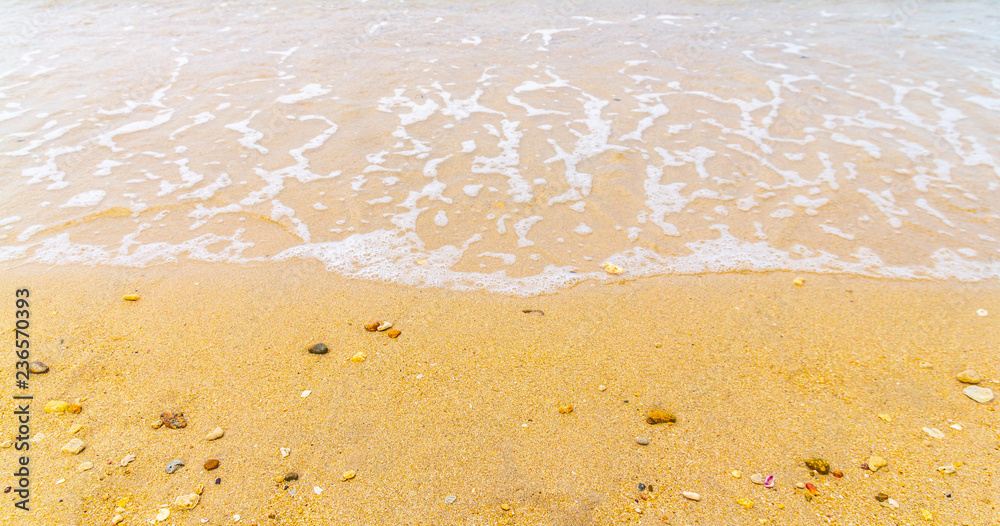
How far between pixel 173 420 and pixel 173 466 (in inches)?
11.0

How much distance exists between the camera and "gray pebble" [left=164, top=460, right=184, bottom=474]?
205cm

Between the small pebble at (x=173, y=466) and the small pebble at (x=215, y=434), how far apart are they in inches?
5.5

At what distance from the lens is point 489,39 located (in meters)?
7.91

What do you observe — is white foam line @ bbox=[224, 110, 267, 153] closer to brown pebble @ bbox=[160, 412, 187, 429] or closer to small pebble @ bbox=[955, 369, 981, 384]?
brown pebble @ bbox=[160, 412, 187, 429]

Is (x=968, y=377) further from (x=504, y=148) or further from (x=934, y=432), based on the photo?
(x=504, y=148)

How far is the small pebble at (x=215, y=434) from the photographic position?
7.23 ft

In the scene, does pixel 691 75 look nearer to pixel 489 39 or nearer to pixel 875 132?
pixel 875 132

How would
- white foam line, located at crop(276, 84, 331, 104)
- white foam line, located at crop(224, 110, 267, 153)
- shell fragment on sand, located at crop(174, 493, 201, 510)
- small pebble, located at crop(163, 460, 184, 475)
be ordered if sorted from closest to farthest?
1. shell fragment on sand, located at crop(174, 493, 201, 510)
2. small pebble, located at crop(163, 460, 184, 475)
3. white foam line, located at crop(224, 110, 267, 153)
4. white foam line, located at crop(276, 84, 331, 104)

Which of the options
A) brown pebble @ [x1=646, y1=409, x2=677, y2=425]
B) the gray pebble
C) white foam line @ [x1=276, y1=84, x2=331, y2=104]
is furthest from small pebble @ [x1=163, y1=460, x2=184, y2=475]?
white foam line @ [x1=276, y1=84, x2=331, y2=104]

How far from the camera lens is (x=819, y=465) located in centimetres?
206

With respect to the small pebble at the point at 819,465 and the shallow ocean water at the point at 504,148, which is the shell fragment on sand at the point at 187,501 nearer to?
the shallow ocean water at the point at 504,148

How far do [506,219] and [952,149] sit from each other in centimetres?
420

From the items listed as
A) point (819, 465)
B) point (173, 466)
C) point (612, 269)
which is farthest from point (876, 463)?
point (173, 466)

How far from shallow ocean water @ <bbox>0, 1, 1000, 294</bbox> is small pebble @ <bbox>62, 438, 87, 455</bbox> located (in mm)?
1469
